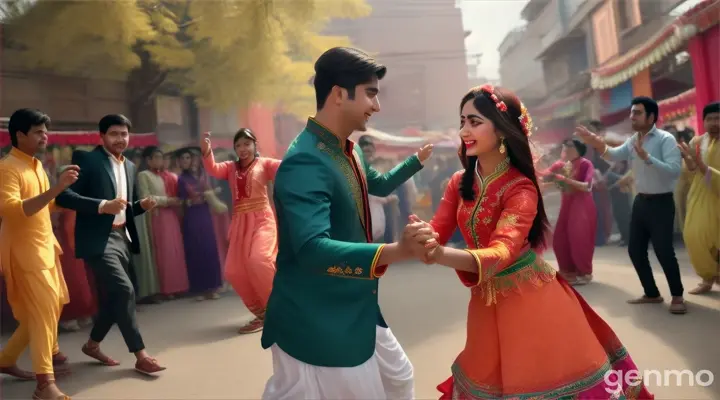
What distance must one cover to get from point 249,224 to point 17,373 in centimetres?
159

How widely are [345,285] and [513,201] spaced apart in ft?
2.03

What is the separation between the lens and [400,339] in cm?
345

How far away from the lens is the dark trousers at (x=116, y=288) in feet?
9.27

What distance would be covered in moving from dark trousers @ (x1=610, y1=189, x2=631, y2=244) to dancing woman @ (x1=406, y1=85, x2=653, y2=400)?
4.88 metres

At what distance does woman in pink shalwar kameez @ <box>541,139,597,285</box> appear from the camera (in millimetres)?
4664

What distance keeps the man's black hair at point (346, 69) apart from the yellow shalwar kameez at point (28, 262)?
5.90 feet

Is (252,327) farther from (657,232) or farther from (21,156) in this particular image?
(657,232)

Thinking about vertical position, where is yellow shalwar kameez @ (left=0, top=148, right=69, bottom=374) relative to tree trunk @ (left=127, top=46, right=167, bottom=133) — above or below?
below

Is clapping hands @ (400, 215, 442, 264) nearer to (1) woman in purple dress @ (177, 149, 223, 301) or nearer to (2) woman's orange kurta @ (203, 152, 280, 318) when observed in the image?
(2) woman's orange kurta @ (203, 152, 280, 318)

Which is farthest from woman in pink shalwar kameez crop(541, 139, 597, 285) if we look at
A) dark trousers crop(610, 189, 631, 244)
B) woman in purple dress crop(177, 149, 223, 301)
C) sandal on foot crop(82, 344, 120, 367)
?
sandal on foot crop(82, 344, 120, 367)

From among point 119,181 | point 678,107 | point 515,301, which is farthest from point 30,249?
point 678,107

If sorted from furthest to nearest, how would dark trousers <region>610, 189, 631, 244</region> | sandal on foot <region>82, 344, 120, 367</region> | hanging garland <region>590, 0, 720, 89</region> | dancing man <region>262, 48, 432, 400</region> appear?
dark trousers <region>610, 189, 631, 244</region> → hanging garland <region>590, 0, 720, 89</region> → sandal on foot <region>82, 344, 120, 367</region> → dancing man <region>262, 48, 432, 400</region>

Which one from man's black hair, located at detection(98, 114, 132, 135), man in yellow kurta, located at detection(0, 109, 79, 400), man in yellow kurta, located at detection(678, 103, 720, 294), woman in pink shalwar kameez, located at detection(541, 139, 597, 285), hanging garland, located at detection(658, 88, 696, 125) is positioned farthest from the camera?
hanging garland, located at detection(658, 88, 696, 125)

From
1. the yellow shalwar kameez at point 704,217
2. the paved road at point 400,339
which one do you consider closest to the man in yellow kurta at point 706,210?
the yellow shalwar kameez at point 704,217
